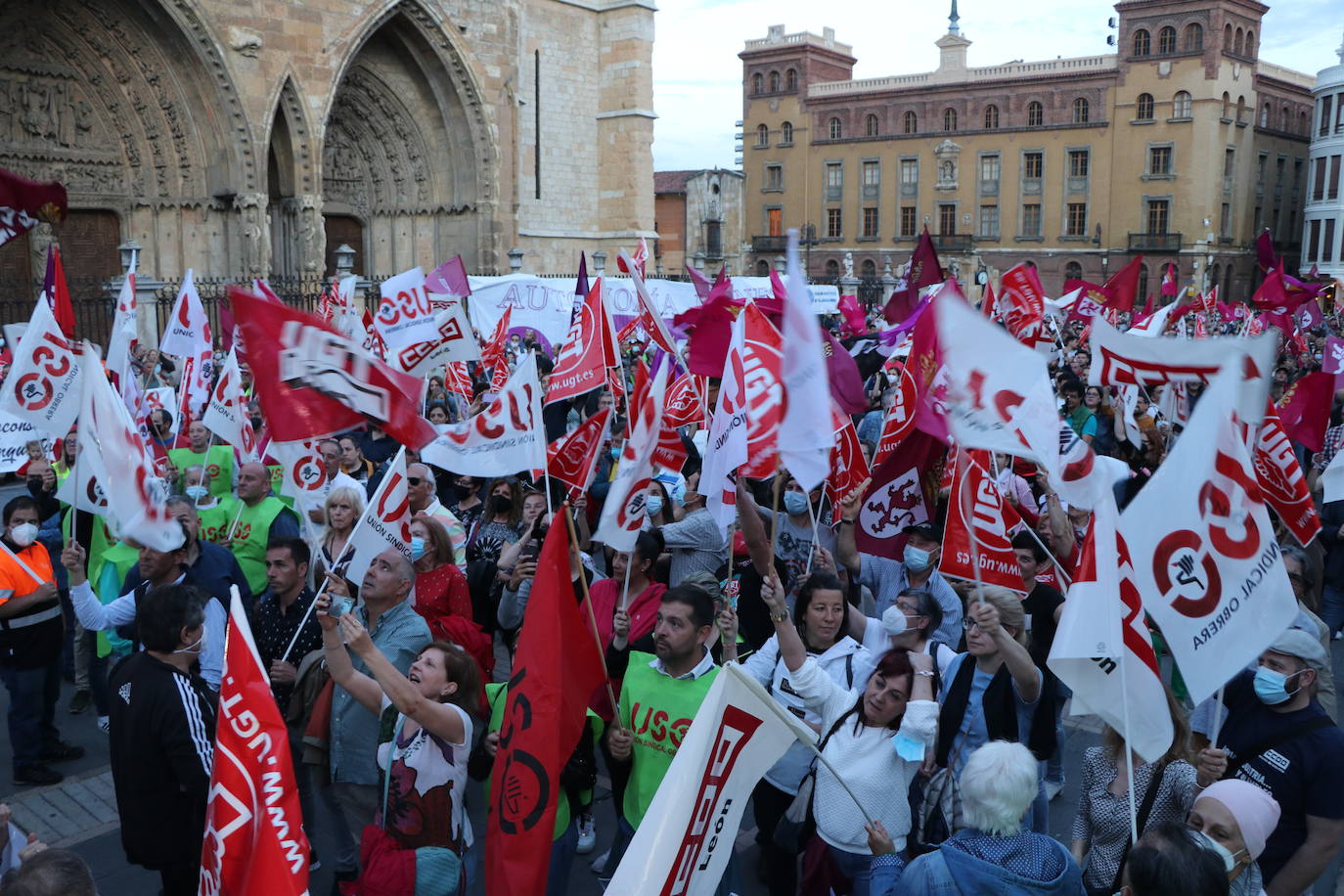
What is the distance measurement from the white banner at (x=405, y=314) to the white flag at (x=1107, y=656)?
6.97 meters

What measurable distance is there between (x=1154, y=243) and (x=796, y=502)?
55269 mm

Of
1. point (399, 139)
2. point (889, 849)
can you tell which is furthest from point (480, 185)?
point (889, 849)

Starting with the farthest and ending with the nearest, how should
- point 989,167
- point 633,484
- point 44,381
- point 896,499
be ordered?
point 989,167, point 44,381, point 896,499, point 633,484

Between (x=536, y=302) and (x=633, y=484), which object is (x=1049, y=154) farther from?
(x=633, y=484)

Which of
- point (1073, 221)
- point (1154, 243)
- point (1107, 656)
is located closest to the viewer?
point (1107, 656)

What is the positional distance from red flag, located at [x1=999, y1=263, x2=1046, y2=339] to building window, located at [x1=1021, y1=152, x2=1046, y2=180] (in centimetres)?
5114

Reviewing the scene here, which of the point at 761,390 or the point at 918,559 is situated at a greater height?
the point at 761,390

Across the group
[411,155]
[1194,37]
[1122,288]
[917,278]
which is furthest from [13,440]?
[1194,37]

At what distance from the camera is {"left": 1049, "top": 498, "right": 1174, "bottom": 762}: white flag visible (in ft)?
11.2

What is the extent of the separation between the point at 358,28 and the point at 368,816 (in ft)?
67.2

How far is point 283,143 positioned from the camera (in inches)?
870

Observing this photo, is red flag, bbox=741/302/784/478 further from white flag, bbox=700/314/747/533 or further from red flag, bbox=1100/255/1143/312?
red flag, bbox=1100/255/1143/312

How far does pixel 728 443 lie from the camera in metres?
5.55

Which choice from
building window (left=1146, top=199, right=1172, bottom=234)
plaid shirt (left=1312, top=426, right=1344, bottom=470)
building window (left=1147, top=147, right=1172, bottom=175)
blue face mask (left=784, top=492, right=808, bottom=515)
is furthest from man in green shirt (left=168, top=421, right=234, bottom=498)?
building window (left=1147, top=147, right=1172, bottom=175)
